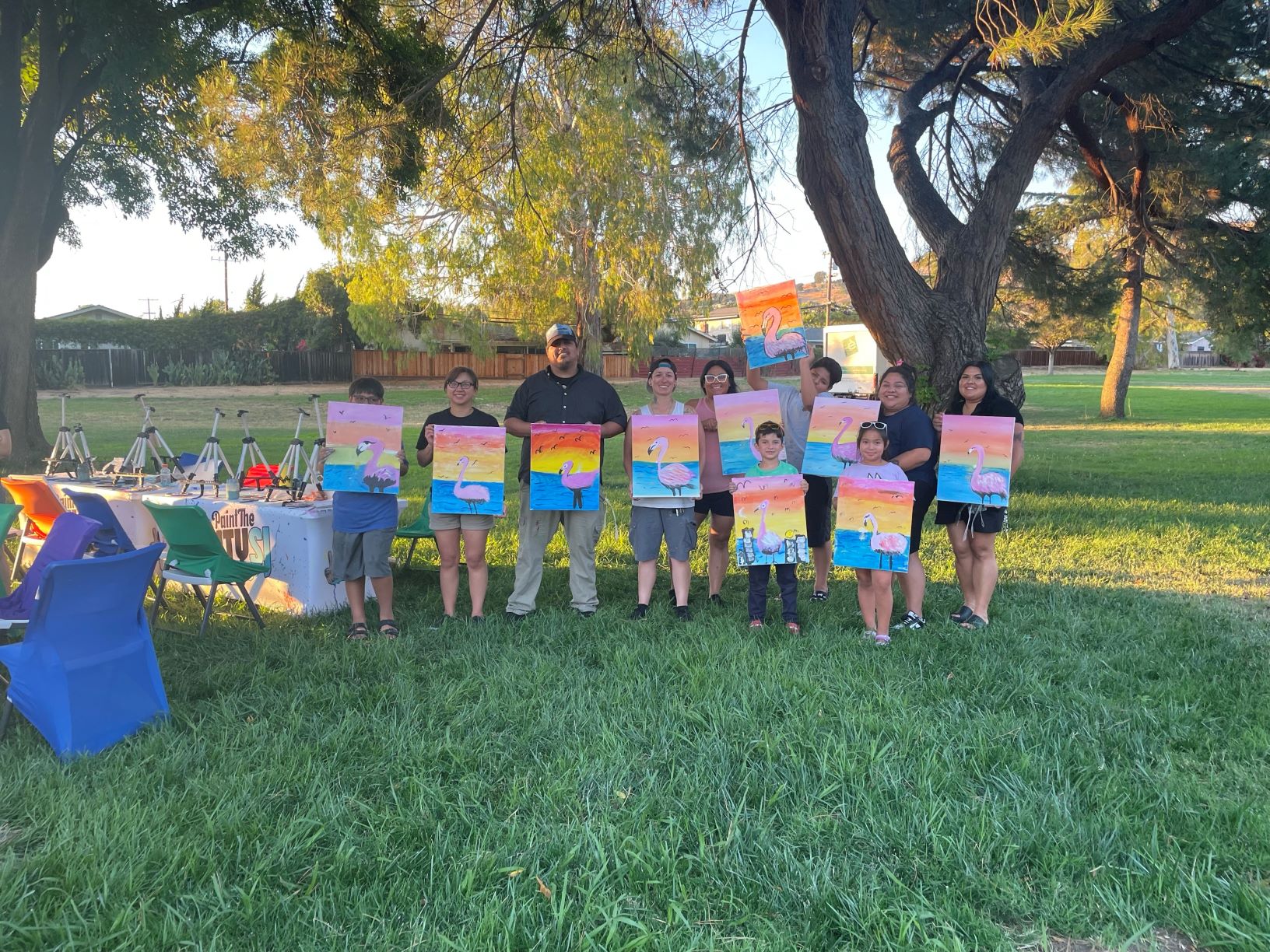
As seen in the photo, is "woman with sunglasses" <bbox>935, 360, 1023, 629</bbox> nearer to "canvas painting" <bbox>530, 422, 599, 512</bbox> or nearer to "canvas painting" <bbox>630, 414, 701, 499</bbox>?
"canvas painting" <bbox>630, 414, 701, 499</bbox>

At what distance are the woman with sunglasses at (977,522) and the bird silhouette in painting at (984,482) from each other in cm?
10

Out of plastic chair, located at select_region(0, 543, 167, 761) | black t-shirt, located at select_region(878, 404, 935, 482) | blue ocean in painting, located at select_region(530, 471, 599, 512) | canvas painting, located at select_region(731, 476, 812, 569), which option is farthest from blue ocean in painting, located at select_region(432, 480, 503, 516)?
black t-shirt, located at select_region(878, 404, 935, 482)

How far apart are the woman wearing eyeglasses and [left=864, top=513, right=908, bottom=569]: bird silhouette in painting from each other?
250 centimetres

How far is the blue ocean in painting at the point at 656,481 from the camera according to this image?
18.3ft

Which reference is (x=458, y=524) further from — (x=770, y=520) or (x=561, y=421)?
(x=770, y=520)

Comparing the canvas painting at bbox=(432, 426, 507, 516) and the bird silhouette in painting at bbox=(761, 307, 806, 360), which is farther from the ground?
the bird silhouette in painting at bbox=(761, 307, 806, 360)

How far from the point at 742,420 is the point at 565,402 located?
1.20 m

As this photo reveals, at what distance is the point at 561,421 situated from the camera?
564cm

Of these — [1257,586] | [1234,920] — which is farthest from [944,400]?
[1234,920]

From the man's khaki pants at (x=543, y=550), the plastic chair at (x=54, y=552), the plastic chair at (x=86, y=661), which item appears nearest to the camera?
the plastic chair at (x=86, y=661)

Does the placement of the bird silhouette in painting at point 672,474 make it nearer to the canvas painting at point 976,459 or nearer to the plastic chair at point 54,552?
the canvas painting at point 976,459

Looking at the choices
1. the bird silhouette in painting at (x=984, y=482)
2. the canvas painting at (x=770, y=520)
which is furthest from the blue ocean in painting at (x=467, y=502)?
the bird silhouette in painting at (x=984, y=482)

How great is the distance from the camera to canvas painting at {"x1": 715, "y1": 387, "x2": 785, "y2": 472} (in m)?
5.47

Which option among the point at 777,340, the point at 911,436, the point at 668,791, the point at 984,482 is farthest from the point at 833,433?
the point at 668,791
